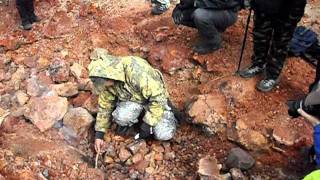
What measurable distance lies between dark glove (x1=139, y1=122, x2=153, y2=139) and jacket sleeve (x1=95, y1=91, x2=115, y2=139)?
0.35 metres

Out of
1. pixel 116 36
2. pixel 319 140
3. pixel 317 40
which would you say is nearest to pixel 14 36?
pixel 116 36

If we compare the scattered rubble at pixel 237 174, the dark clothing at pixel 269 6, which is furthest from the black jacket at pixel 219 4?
the scattered rubble at pixel 237 174

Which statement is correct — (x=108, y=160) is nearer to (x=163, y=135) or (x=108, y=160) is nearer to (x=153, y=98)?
(x=163, y=135)

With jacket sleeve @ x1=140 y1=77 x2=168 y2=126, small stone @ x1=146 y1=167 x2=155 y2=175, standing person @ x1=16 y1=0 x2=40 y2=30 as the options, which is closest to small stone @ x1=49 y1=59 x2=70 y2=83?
standing person @ x1=16 y1=0 x2=40 y2=30

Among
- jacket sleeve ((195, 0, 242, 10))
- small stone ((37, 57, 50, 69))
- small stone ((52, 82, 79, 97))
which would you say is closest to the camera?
jacket sleeve ((195, 0, 242, 10))

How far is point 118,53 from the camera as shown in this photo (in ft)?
18.6

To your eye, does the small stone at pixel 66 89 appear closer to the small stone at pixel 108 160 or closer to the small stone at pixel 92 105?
the small stone at pixel 92 105

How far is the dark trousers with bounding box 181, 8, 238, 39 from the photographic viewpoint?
→ 4.79m

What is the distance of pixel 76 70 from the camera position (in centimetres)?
548

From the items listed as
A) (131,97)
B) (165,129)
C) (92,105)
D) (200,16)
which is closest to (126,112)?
(131,97)

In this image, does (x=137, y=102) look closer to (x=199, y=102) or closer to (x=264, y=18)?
(x=199, y=102)

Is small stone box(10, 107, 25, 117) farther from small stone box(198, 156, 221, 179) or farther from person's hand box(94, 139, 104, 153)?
small stone box(198, 156, 221, 179)

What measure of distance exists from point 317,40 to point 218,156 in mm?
1706

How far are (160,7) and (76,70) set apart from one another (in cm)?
142
